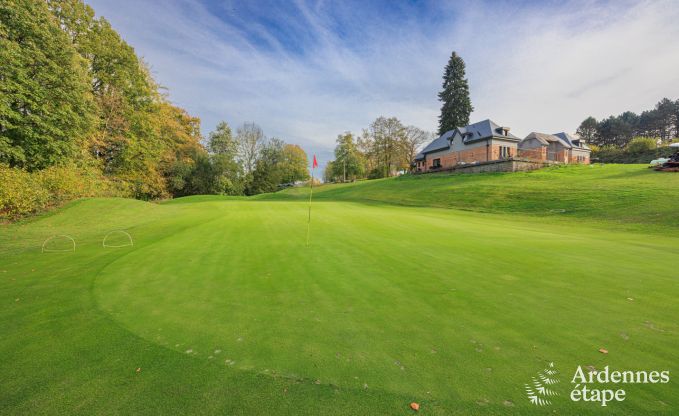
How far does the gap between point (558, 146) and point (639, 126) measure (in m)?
63.0

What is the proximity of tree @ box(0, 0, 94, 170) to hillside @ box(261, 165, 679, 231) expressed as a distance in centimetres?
3025

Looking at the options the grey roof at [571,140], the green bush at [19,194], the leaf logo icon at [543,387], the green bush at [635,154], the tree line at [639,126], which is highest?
the tree line at [639,126]

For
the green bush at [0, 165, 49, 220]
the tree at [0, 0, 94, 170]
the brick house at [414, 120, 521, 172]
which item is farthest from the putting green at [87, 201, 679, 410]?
the brick house at [414, 120, 521, 172]

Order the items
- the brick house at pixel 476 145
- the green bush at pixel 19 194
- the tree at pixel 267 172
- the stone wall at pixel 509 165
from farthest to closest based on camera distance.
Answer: the tree at pixel 267 172 → the brick house at pixel 476 145 → the stone wall at pixel 509 165 → the green bush at pixel 19 194

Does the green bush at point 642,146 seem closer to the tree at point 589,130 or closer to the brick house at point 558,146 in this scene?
the brick house at point 558,146

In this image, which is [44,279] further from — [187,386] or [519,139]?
[519,139]

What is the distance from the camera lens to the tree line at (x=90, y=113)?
19.5 meters

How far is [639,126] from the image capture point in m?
85.1

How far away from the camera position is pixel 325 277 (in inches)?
251

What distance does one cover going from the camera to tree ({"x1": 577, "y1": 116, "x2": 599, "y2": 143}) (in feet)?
295

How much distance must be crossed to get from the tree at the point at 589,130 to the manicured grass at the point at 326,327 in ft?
357

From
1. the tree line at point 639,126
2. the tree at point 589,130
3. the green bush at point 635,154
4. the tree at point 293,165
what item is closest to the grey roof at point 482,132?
the green bush at point 635,154

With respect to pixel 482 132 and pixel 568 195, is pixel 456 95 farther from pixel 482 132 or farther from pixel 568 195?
pixel 568 195

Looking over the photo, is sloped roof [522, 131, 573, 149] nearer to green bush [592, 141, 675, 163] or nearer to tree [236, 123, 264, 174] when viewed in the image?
green bush [592, 141, 675, 163]
